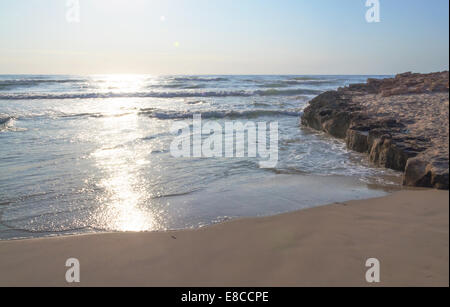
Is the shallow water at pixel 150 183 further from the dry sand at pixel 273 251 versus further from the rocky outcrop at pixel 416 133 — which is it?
the dry sand at pixel 273 251

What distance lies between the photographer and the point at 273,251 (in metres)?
2.51

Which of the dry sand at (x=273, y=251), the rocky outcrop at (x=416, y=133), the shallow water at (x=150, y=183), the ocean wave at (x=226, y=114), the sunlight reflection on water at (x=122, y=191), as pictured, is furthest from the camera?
the ocean wave at (x=226, y=114)

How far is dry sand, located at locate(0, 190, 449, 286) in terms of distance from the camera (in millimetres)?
1668

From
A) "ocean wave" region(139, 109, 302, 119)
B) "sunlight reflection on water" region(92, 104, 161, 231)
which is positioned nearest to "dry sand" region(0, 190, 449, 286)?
"sunlight reflection on water" region(92, 104, 161, 231)

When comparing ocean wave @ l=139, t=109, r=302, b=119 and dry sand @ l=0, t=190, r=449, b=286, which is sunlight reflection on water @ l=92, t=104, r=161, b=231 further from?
ocean wave @ l=139, t=109, r=302, b=119

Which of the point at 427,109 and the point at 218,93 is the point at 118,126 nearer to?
the point at 427,109

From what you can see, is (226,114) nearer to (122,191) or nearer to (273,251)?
(122,191)

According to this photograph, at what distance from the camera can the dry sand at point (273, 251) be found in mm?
1668

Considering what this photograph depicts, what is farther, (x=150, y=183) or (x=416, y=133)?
(x=150, y=183)

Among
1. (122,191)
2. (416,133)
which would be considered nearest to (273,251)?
(416,133)

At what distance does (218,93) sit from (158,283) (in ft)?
83.9

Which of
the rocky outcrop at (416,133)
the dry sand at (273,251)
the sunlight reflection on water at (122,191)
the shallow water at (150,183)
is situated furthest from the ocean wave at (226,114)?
the dry sand at (273,251)

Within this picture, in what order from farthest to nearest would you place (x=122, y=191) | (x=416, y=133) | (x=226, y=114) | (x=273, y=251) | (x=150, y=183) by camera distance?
(x=226, y=114), (x=150, y=183), (x=122, y=191), (x=273, y=251), (x=416, y=133)

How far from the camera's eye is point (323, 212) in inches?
133
